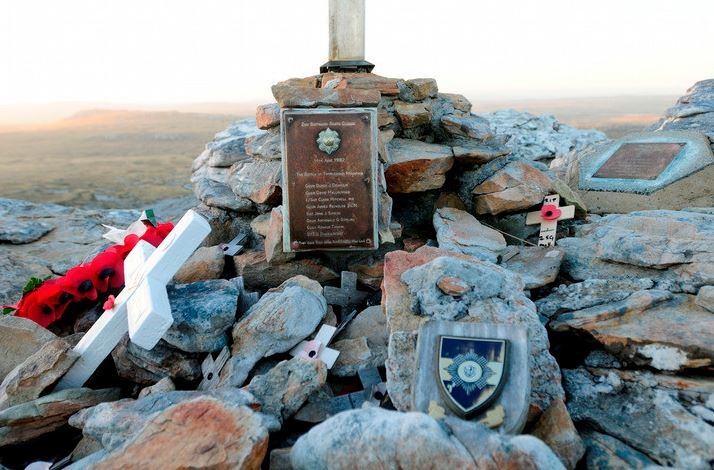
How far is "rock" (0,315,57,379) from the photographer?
151 inches

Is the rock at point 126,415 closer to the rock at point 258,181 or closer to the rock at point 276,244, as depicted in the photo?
the rock at point 276,244

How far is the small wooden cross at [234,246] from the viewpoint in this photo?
5.15 metres

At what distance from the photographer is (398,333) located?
303 cm

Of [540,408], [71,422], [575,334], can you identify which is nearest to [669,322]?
[575,334]

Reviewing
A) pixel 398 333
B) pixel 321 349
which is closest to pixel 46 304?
pixel 321 349

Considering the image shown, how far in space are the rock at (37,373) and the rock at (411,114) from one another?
3.95 meters

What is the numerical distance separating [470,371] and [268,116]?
12.2 ft

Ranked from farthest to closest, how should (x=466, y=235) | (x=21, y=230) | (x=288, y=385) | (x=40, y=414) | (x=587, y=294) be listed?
(x=21, y=230) < (x=466, y=235) < (x=587, y=294) < (x=40, y=414) < (x=288, y=385)

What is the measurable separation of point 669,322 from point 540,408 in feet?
3.85

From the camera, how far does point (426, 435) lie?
213cm

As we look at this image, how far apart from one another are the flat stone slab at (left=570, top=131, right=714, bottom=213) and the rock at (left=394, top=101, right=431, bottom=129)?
2270 mm

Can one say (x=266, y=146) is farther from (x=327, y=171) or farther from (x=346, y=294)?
(x=346, y=294)

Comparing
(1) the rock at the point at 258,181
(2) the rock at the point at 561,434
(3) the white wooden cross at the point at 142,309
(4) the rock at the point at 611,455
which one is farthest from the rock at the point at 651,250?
(3) the white wooden cross at the point at 142,309

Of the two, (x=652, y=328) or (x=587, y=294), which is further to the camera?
(x=587, y=294)
